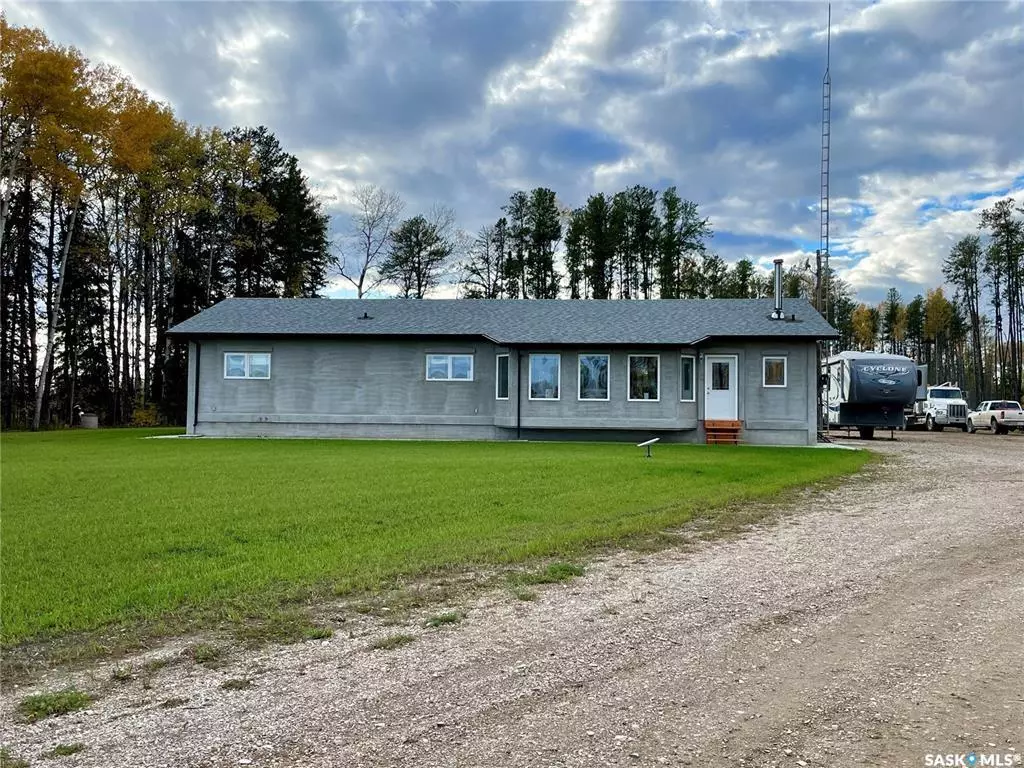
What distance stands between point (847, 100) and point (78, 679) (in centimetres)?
2940

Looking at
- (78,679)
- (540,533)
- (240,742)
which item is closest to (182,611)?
(78,679)

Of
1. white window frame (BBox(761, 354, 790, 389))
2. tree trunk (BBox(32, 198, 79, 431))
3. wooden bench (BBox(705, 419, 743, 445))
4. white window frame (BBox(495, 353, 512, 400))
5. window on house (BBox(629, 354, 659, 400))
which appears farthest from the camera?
tree trunk (BBox(32, 198, 79, 431))

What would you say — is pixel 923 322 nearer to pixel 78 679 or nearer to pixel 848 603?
pixel 848 603

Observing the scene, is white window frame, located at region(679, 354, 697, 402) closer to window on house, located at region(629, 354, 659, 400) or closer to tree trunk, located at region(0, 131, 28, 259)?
window on house, located at region(629, 354, 659, 400)

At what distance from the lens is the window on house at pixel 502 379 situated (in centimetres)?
2155

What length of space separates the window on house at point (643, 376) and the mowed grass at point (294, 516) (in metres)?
5.46

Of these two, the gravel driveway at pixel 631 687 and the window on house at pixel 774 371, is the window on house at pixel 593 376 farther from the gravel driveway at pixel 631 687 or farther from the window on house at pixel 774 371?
the gravel driveway at pixel 631 687

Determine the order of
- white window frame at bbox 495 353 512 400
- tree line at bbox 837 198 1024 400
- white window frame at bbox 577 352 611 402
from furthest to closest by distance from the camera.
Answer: tree line at bbox 837 198 1024 400, white window frame at bbox 495 353 512 400, white window frame at bbox 577 352 611 402

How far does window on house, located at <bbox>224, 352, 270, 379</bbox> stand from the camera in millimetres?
22547

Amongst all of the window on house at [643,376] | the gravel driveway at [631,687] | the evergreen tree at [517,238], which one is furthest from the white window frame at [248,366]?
the evergreen tree at [517,238]

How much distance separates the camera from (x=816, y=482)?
39.7 ft

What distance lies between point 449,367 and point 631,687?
61.8 ft

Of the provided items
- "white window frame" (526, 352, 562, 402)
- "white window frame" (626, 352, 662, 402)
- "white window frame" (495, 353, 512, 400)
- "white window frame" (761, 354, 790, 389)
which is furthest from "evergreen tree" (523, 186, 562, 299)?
"white window frame" (761, 354, 790, 389)

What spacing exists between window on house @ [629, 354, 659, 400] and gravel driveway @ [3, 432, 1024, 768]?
1532 centimetres
